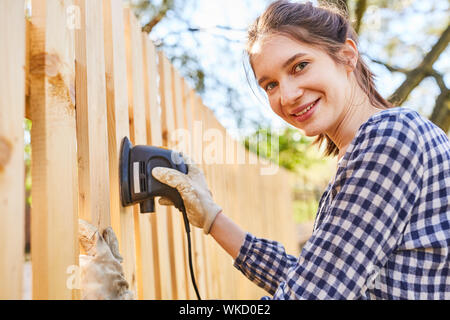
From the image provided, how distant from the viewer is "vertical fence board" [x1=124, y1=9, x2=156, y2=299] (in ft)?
5.83

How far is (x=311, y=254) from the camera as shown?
1066 millimetres

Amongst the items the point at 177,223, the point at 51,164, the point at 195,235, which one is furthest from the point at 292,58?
the point at 195,235

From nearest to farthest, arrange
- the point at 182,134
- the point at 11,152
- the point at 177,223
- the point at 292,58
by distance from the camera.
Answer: the point at 11,152, the point at 292,58, the point at 177,223, the point at 182,134

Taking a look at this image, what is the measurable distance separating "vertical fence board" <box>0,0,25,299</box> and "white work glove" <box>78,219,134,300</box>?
9.0 inches

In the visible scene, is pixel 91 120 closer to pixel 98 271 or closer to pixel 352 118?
pixel 98 271

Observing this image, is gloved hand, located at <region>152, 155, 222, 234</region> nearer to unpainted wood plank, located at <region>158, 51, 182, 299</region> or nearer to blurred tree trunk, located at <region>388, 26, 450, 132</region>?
unpainted wood plank, located at <region>158, 51, 182, 299</region>

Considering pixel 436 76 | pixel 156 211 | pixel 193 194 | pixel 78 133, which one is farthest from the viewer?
pixel 436 76

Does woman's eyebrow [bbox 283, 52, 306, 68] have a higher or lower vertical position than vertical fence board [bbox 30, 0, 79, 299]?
higher

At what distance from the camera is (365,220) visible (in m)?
1.04

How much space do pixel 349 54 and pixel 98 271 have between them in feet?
3.94

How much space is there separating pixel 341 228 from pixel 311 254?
11 centimetres

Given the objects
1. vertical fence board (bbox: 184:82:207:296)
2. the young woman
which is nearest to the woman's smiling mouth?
the young woman
